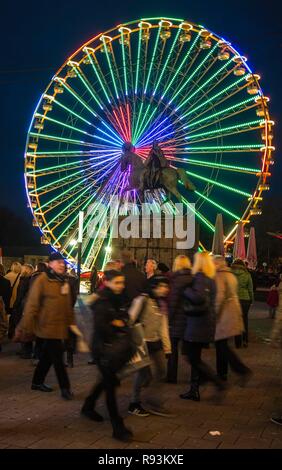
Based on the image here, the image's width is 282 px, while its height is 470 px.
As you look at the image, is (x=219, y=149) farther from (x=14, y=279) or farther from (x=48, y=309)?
(x=48, y=309)

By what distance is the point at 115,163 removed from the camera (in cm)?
2242

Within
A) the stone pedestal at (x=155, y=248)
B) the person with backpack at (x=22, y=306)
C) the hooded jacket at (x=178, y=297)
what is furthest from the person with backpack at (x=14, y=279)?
the stone pedestal at (x=155, y=248)

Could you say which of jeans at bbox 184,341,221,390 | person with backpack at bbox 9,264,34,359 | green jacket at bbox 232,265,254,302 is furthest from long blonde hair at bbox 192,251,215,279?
green jacket at bbox 232,265,254,302

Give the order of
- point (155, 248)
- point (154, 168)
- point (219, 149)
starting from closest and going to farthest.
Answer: point (155, 248) → point (154, 168) → point (219, 149)

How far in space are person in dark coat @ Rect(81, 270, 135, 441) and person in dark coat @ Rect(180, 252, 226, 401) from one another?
1116mm

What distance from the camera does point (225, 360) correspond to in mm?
7164

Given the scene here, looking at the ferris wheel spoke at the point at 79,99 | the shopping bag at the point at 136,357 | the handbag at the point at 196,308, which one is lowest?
the shopping bag at the point at 136,357

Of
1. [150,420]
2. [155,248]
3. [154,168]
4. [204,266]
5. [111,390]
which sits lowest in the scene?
[150,420]

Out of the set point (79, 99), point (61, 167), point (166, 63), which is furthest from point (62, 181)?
point (166, 63)

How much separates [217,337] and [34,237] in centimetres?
6410

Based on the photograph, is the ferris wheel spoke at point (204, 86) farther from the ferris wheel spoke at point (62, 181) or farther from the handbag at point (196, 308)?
the handbag at point (196, 308)

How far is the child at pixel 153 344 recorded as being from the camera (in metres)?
5.51

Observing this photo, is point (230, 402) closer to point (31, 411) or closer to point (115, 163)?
point (31, 411)

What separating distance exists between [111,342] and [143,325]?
877mm
